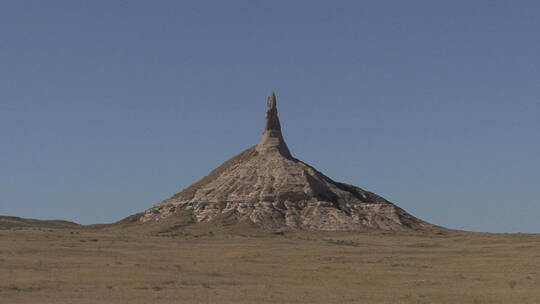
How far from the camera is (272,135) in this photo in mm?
157375

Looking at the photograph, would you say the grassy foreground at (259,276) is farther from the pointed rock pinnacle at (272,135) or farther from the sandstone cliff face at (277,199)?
the pointed rock pinnacle at (272,135)

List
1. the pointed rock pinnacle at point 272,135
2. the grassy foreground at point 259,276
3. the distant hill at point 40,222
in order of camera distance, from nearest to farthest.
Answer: the grassy foreground at point 259,276
the distant hill at point 40,222
the pointed rock pinnacle at point 272,135

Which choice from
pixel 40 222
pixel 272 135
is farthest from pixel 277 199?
pixel 40 222

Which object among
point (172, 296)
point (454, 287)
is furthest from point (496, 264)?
point (172, 296)

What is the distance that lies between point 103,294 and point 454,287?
20.0 meters

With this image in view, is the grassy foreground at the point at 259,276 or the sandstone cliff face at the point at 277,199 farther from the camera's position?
the sandstone cliff face at the point at 277,199

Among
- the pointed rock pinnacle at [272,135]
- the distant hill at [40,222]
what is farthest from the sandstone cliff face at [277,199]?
the distant hill at [40,222]

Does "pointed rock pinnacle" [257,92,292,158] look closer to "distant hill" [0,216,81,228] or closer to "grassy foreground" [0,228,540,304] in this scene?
"distant hill" [0,216,81,228]

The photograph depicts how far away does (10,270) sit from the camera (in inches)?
1900

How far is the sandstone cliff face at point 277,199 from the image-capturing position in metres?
134

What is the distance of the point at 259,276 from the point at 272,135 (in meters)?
109

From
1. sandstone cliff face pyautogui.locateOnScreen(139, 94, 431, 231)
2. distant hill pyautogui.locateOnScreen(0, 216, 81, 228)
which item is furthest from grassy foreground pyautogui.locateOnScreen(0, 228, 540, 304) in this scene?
distant hill pyautogui.locateOnScreen(0, 216, 81, 228)

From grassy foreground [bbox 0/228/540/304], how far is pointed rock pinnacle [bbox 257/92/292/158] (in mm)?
79387

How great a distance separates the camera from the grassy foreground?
1449 inches
